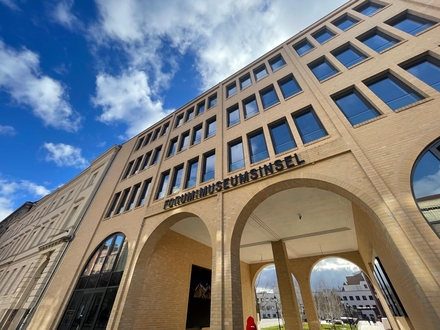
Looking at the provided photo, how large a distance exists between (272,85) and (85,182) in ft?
69.3

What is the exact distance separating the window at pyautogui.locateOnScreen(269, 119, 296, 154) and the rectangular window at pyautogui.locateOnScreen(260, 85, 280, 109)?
5.87 feet

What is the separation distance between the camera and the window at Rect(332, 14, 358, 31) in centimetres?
1115

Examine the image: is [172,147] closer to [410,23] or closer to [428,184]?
[428,184]

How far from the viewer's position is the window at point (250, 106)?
11597 millimetres

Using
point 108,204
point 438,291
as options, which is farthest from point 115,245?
point 438,291

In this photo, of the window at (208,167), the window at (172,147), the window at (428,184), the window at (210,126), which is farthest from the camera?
the window at (172,147)

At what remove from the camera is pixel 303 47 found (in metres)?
12.5

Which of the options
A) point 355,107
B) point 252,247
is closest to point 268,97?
point 355,107

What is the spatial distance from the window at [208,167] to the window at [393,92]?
790 cm

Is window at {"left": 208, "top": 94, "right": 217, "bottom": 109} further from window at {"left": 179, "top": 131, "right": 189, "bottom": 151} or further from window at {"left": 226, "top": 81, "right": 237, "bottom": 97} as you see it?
window at {"left": 179, "top": 131, "right": 189, "bottom": 151}

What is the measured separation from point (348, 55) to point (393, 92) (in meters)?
3.87

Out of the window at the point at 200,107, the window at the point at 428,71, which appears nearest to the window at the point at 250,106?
the window at the point at 200,107

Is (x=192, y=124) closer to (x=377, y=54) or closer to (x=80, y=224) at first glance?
(x=377, y=54)

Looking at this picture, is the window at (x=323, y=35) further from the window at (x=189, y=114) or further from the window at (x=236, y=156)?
the window at (x=189, y=114)
